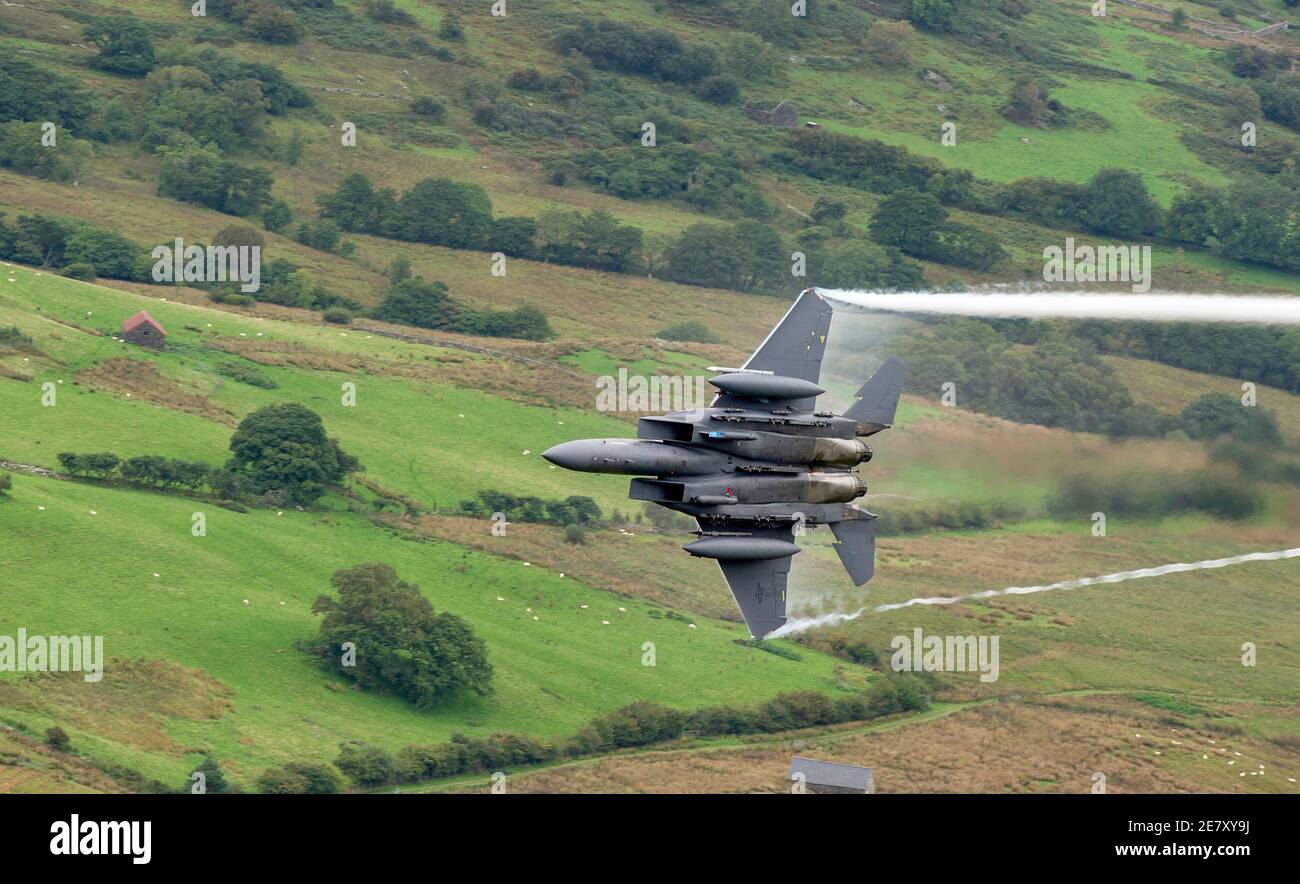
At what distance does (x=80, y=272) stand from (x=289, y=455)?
196 feet

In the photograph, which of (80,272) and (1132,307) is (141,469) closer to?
(80,272)

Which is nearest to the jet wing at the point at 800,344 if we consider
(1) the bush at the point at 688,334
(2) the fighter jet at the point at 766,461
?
(2) the fighter jet at the point at 766,461

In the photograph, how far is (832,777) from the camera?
109 m

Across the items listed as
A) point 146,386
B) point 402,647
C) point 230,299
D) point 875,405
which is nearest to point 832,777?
point 402,647

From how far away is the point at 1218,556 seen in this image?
123438 mm

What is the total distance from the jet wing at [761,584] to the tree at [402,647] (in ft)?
158

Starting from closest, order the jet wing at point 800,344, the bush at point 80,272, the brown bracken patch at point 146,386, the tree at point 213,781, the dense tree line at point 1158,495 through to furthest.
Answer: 1. the jet wing at point 800,344
2. the dense tree line at point 1158,495
3. the tree at point 213,781
4. the brown bracken patch at point 146,386
5. the bush at point 80,272

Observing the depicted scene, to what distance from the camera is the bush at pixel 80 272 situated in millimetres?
188625

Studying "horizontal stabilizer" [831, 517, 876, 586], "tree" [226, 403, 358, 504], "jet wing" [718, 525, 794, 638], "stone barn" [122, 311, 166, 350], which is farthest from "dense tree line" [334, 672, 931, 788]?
"stone barn" [122, 311, 166, 350]

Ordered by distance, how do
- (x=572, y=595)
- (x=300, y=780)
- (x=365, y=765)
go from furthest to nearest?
(x=572, y=595)
(x=365, y=765)
(x=300, y=780)

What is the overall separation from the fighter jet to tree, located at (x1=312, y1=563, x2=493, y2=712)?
1920 inches

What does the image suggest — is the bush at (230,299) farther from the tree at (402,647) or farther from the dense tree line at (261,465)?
the tree at (402,647)

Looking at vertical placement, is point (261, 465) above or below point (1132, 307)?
below
